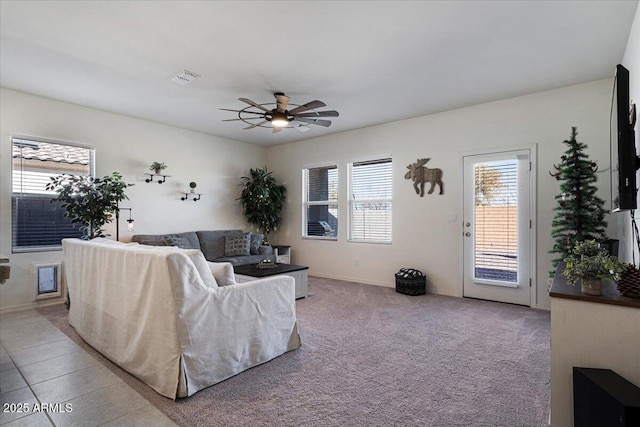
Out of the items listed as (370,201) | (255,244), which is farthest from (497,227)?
(255,244)

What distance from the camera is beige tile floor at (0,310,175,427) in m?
1.94

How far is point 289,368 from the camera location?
101 inches

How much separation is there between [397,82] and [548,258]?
2855 mm

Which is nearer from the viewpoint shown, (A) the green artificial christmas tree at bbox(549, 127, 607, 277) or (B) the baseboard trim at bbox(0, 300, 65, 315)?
(A) the green artificial christmas tree at bbox(549, 127, 607, 277)

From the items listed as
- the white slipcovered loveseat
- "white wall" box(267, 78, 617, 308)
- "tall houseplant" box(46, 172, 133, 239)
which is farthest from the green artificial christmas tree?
"tall houseplant" box(46, 172, 133, 239)

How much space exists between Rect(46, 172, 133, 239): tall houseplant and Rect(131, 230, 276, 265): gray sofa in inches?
38.9

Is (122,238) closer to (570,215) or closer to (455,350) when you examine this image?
(455,350)

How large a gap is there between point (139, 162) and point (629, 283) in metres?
5.84

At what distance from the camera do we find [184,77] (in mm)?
3717

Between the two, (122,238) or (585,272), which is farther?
(122,238)

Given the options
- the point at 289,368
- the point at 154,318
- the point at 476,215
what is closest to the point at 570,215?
the point at 476,215

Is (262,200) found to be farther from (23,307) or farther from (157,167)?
(23,307)

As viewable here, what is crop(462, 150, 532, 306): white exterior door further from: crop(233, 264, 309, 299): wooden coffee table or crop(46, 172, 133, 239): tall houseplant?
crop(46, 172, 133, 239): tall houseplant

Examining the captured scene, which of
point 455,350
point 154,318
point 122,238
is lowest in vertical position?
point 455,350
